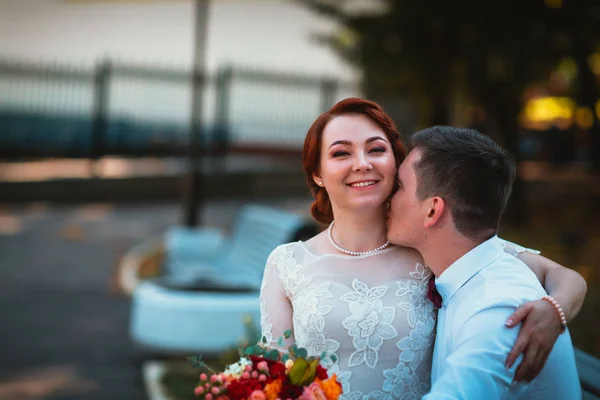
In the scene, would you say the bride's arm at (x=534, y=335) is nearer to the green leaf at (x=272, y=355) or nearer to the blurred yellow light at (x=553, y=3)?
the green leaf at (x=272, y=355)

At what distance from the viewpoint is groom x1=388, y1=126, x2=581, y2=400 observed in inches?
90.8

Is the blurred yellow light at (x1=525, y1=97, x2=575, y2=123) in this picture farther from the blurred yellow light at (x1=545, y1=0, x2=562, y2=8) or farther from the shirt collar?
the shirt collar

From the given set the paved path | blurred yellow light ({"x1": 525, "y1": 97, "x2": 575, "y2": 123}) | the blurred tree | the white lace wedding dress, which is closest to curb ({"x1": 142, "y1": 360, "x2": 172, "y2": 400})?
the paved path

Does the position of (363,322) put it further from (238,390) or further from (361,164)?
(238,390)

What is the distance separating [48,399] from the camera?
5.98m

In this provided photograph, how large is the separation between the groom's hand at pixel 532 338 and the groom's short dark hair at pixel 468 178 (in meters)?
0.32

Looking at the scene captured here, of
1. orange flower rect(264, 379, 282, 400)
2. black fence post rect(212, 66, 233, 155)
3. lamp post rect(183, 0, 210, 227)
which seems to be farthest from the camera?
black fence post rect(212, 66, 233, 155)

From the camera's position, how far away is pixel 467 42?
10.4 metres

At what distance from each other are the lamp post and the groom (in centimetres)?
908

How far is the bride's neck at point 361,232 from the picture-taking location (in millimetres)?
2771

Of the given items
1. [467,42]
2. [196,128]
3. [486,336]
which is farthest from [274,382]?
[196,128]

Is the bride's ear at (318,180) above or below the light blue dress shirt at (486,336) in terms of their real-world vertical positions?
above

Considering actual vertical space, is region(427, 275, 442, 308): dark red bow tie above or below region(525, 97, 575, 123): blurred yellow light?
above

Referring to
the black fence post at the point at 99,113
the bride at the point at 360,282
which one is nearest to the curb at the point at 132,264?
the black fence post at the point at 99,113
